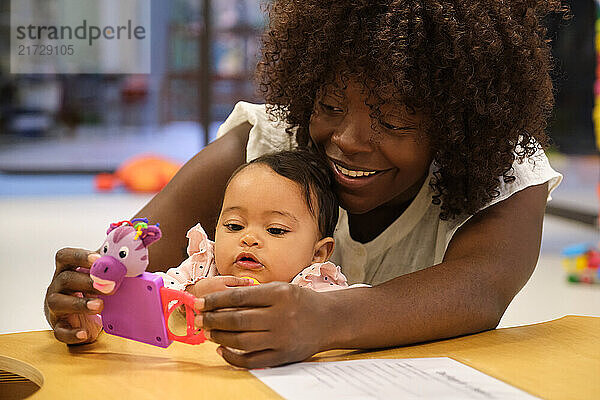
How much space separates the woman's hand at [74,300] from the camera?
40.8 inches

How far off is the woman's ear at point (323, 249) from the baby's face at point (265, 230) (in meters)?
0.01

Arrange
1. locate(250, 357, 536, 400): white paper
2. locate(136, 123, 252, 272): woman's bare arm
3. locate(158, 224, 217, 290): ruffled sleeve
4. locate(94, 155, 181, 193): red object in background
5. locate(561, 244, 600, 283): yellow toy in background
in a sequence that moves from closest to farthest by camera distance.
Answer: locate(250, 357, 536, 400): white paper
locate(158, 224, 217, 290): ruffled sleeve
locate(136, 123, 252, 272): woman's bare arm
locate(561, 244, 600, 283): yellow toy in background
locate(94, 155, 181, 193): red object in background

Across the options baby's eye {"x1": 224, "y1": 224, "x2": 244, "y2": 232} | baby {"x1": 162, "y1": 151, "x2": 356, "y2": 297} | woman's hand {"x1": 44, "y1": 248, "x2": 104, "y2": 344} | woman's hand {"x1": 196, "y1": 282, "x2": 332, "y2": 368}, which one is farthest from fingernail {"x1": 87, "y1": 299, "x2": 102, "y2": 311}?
baby's eye {"x1": 224, "y1": 224, "x2": 244, "y2": 232}

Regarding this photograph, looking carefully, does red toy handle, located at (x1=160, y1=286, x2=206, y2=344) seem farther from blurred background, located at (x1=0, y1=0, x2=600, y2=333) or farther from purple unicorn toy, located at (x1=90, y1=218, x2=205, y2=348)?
blurred background, located at (x1=0, y1=0, x2=600, y2=333)

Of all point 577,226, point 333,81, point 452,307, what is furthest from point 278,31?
point 577,226

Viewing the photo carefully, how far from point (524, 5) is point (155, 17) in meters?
4.25

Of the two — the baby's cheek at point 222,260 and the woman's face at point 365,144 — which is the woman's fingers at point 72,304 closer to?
the baby's cheek at point 222,260

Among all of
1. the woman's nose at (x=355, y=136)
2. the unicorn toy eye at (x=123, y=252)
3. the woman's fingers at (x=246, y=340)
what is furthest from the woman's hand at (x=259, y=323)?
the woman's nose at (x=355, y=136)

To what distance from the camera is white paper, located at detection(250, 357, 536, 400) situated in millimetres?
888

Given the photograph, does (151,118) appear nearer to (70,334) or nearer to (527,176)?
(527,176)

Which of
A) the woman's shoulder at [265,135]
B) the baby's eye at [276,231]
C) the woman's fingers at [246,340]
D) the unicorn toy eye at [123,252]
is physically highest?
the woman's shoulder at [265,135]

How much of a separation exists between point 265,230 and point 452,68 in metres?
0.39

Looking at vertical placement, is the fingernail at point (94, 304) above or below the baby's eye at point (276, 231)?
below

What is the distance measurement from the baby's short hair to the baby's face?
0.01 metres
